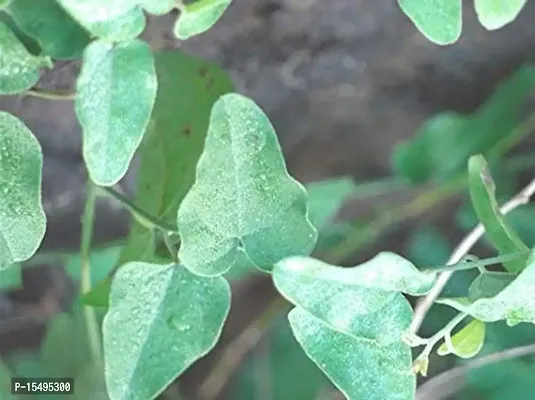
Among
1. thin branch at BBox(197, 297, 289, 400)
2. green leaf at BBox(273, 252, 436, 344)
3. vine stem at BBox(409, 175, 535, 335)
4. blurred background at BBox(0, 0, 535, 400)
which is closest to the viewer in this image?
green leaf at BBox(273, 252, 436, 344)

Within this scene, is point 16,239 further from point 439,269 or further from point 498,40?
point 498,40

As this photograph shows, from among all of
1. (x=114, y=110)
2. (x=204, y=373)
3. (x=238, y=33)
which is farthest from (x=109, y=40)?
(x=204, y=373)

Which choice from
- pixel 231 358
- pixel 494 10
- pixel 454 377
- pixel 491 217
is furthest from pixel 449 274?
pixel 231 358

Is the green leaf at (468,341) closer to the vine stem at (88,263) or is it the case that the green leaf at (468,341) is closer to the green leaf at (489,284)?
the green leaf at (489,284)

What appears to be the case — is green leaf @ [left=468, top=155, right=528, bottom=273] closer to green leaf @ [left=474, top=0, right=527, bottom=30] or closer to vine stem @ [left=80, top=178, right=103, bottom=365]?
green leaf @ [left=474, top=0, right=527, bottom=30]

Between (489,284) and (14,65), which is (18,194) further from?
(489,284)

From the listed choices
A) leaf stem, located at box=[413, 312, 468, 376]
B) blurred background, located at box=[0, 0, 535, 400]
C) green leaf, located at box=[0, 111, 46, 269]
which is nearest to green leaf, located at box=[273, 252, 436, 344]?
leaf stem, located at box=[413, 312, 468, 376]
